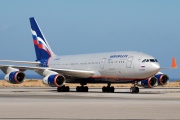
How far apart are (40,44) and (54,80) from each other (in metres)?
12.0

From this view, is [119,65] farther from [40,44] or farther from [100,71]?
[40,44]

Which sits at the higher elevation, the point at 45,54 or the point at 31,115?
the point at 45,54

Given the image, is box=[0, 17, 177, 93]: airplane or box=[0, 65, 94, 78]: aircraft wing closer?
box=[0, 17, 177, 93]: airplane

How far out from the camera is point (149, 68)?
43.9 m

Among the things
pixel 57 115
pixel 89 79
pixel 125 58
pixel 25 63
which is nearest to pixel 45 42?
pixel 25 63

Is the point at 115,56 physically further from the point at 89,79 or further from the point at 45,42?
the point at 45,42

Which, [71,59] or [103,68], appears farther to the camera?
[71,59]

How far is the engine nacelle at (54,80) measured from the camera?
46.8 metres

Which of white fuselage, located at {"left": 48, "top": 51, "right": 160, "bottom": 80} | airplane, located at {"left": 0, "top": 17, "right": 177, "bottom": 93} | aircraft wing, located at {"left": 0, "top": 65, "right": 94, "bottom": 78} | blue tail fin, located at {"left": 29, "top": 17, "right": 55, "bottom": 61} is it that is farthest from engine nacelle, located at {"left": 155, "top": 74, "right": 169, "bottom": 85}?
blue tail fin, located at {"left": 29, "top": 17, "right": 55, "bottom": 61}

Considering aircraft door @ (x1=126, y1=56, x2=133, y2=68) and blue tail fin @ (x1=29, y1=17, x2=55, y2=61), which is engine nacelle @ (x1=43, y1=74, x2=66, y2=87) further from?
blue tail fin @ (x1=29, y1=17, x2=55, y2=61)

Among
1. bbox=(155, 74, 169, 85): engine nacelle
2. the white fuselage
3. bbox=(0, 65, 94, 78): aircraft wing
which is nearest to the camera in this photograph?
the white fuselage

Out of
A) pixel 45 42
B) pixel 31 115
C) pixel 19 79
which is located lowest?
pixel 31 115

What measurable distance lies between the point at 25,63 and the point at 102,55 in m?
9.23

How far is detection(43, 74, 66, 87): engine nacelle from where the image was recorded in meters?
46.8
